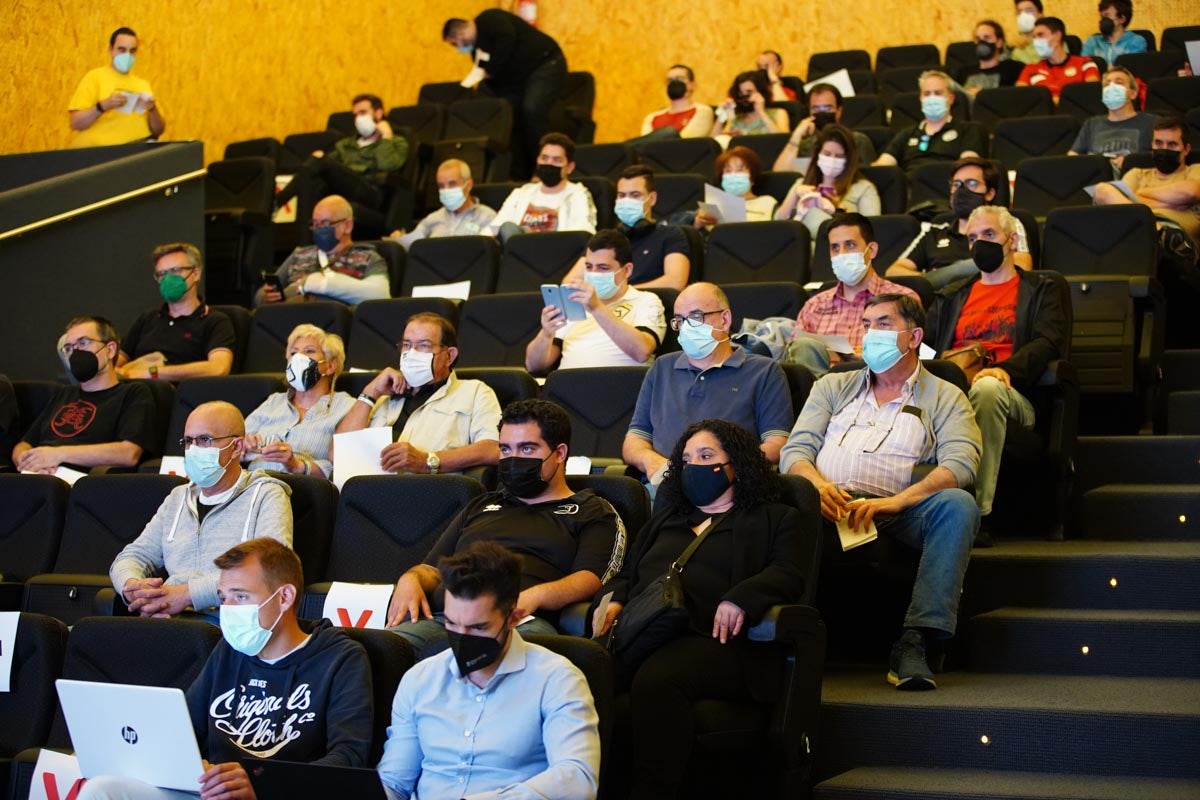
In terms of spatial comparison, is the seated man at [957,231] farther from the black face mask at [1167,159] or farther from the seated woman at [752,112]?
the seated woman at [752,112]

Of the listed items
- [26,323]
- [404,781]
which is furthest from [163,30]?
[404,781]

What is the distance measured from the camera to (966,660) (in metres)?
3.89

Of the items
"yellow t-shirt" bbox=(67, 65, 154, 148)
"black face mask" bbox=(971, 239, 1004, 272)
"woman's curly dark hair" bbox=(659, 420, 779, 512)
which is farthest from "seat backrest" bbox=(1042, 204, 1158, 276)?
"yellow t-shirt" bbox=(67, 65, 154, 148)

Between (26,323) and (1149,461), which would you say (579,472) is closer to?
(1149,461)

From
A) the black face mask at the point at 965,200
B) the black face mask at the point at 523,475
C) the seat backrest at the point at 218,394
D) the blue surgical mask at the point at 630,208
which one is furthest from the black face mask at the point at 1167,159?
the seat backrest at the point at 218,394

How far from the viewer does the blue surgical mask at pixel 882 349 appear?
4.07 meters

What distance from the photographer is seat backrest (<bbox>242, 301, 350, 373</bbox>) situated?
5.77 m

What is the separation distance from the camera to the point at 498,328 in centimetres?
559

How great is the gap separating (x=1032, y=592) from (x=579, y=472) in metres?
1.31

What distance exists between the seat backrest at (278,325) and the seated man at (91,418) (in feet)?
2.06

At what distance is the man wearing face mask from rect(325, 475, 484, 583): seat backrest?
170 inches

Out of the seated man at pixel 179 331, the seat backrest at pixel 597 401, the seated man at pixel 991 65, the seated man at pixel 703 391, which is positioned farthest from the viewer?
the seated man at pixel 991 65

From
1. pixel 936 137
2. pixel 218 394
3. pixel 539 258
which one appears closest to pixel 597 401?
pixel 218 394

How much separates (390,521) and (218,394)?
58.2 inches
